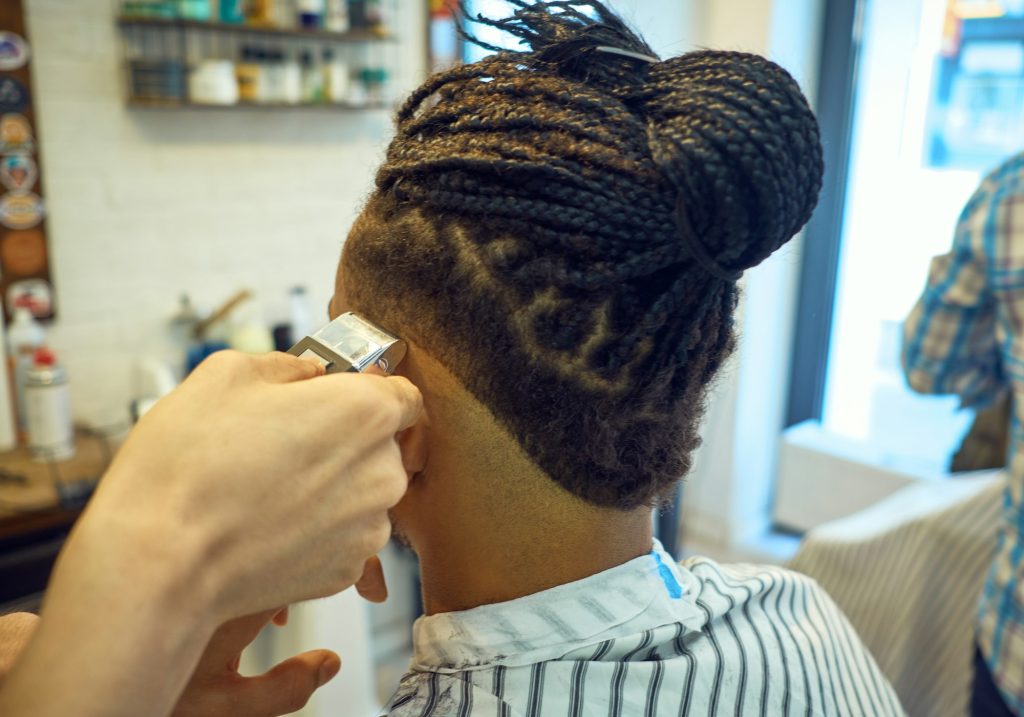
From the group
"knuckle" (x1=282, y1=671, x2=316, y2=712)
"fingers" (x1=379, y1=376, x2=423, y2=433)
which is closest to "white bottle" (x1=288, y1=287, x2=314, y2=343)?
"knuckle" (x1=282, y1=671, x2=316, y2=712)

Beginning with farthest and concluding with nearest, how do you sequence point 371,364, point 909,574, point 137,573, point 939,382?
point 909,574 → point 939,382 → point 371,364 → point 137,573

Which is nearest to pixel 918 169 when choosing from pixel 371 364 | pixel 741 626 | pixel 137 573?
pixel 741 626

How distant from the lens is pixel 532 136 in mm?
786

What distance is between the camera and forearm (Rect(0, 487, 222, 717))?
0.51 meters

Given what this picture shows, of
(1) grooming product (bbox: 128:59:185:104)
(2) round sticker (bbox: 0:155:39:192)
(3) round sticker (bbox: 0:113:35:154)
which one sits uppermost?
(1) grooming product (bbox: 128:59:185:104)

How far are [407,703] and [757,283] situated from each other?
2411 mm

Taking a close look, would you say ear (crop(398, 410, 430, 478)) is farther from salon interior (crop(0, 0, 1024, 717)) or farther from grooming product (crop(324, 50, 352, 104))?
grooming product (crop(324, 50, 352, 104))

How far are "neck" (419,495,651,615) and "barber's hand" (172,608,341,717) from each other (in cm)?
18

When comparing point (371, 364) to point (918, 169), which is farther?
point (918, 169)

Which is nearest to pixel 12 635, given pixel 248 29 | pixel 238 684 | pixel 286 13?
pixel 238 684

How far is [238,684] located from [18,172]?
1558mm

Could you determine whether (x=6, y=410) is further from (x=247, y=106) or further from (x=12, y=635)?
(x=12, y=635)

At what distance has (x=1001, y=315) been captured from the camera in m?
1.49

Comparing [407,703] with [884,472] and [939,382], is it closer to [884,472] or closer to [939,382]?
[939,382]
